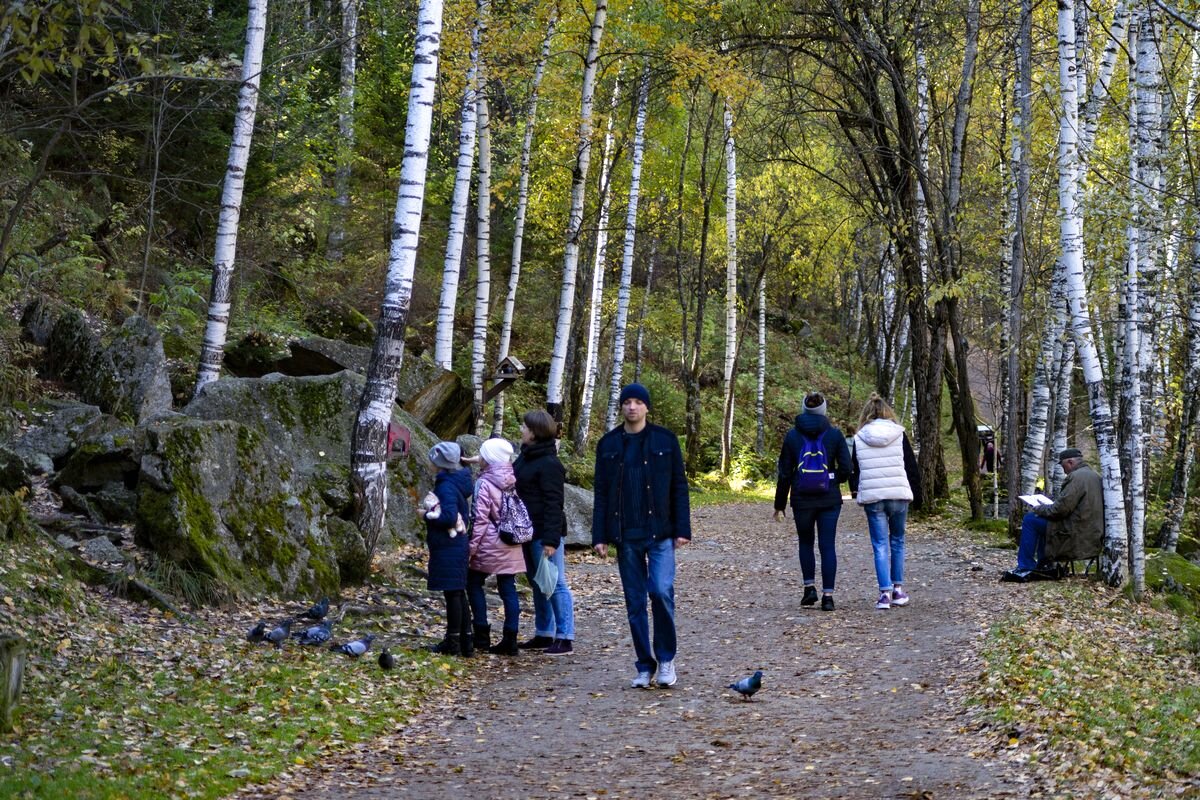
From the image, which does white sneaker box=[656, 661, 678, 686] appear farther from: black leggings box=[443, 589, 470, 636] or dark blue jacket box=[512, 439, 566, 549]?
black leggings box=[443, 589, 470, 636]

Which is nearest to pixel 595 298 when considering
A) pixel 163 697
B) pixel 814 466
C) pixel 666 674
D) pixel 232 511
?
pixel 814 466

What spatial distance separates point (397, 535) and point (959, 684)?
697 cm

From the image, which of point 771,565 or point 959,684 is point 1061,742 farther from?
point 771,565

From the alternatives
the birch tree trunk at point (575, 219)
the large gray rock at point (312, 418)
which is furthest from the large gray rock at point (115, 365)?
the birch tree trunk at point (575, 219)

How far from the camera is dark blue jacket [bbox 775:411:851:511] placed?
10.8 meters

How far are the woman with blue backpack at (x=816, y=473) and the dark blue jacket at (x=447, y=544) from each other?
3382 millimetres

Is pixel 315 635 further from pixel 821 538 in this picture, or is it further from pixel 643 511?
pixel 821 538

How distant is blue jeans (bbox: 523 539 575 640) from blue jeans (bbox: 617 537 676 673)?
4.43 feet

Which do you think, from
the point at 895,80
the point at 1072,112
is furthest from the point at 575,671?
the point at 895,80

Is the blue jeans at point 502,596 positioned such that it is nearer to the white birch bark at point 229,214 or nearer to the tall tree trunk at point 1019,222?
the white birch bark at point 229,214

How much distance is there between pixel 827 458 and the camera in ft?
35.4

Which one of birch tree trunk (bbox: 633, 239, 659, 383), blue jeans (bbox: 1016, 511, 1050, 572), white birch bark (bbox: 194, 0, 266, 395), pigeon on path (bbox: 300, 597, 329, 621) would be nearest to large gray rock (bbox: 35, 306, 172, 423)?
Answer: white birch bark (bbox: 194, 0, 266, 395)

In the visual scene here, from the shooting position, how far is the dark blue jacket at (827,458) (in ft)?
35.4

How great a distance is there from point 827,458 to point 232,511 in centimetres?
539
